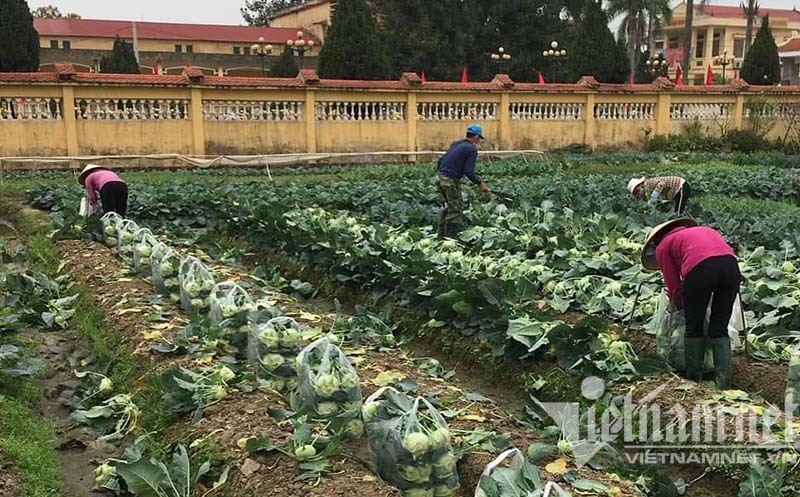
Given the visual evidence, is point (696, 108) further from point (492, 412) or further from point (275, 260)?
point (492, 412)

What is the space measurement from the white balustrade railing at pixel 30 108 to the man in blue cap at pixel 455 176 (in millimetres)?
11052

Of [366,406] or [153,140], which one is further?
[153,140]

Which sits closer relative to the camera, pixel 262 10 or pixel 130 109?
pixel 130 109

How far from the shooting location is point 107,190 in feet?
31.1

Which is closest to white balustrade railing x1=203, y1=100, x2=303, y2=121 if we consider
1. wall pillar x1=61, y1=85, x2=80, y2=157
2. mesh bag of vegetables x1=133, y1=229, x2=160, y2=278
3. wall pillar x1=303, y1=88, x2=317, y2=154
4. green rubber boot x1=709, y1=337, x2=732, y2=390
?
wall pillar x1=303, y1=88, x2=317, y2=154

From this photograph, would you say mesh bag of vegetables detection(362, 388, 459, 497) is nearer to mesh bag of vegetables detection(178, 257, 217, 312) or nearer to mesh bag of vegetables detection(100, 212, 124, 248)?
mesh bag of vegetables detection(178, 257, 217, 312)

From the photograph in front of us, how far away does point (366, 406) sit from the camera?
3.68 m

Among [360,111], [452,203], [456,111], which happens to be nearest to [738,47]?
[456,111]

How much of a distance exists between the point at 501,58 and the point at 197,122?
71.9 ft

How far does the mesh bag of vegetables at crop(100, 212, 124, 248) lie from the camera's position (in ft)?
29.0

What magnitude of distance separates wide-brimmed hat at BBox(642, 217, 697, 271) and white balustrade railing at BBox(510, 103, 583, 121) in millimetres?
17296

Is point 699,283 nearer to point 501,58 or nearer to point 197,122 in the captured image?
point 197,122

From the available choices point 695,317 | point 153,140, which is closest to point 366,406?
point 695,317

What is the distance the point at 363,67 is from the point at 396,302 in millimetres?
16735
